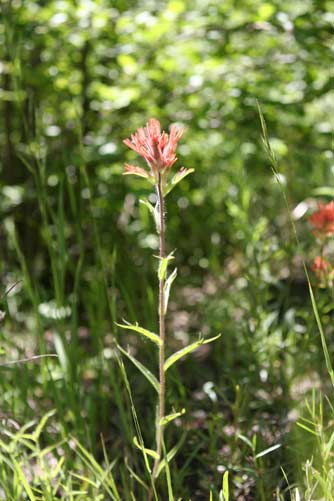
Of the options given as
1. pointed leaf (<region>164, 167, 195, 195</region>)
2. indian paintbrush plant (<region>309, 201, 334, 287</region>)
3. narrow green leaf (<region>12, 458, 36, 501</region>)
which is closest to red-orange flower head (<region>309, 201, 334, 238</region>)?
indian paintbrush plant (<region>309, 201, 334, 287</region>)

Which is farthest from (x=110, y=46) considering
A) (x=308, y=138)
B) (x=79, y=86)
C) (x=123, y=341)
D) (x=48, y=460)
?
(x=48, y=460)

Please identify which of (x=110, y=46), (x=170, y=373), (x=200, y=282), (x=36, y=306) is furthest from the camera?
(x=200, y=282)

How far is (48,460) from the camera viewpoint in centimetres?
165

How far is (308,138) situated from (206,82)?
2.04ft

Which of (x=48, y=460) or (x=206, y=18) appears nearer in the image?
(x=48, y=460)

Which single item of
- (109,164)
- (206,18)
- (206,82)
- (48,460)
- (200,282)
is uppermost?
(206,18)

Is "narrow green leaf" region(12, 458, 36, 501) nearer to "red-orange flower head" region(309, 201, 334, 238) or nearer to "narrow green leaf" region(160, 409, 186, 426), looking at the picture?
"narrow green leaf" region(160, 409, 186, 426)

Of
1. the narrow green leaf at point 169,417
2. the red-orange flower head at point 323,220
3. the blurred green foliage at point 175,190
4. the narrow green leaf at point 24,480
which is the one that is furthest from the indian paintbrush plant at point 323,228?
the narrow green leaf at point 24,480

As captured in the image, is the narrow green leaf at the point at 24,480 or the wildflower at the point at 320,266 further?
the wildflower at the point at 320,266

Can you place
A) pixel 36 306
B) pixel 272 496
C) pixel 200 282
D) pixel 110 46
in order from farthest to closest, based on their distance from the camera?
pixel 200 282 → pixel 110 46 → pixel 36 306 → pixel 272 496

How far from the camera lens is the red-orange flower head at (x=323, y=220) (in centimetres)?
152

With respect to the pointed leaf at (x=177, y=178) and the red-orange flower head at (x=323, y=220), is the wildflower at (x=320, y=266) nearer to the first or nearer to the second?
the red-orange flower head at (x=323, y=220)

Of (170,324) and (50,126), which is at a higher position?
(50,126)

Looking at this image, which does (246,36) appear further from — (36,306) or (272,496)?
(272,496)
